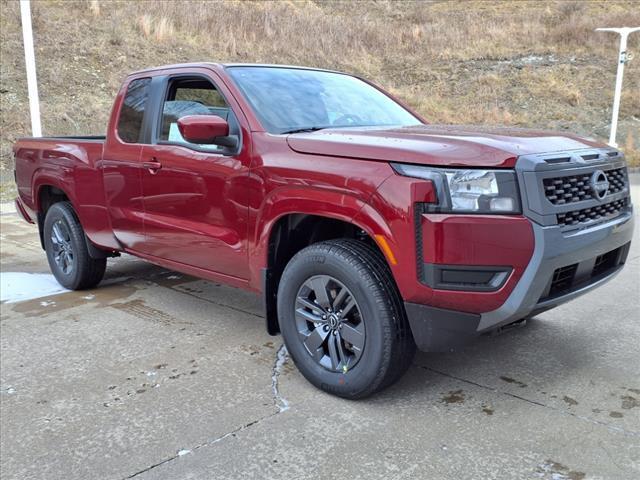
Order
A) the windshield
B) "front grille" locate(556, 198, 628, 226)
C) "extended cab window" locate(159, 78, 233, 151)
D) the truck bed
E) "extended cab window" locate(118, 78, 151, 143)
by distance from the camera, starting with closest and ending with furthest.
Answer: "front grille" locate(556, 198, 628, 226) → the windshield → "extended cab window" locate(159, 78, 233, 151) → "extended cab window" locate(118, 78, 151, 143) → the truck bed

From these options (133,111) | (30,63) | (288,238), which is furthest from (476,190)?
(30,63)

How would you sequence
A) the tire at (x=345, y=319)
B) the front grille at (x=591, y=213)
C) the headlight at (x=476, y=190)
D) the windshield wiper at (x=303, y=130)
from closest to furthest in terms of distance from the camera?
the headlight at (x=476, y=190)
the front grille at (x=591, y=213)
the tire at (x=345, y=319)
the windshield wiper at (x=303, y=130)

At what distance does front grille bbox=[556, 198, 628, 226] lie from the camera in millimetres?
2838

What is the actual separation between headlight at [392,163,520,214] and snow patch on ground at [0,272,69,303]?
406cm

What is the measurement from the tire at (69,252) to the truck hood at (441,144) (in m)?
2.78

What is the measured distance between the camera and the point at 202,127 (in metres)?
3.45

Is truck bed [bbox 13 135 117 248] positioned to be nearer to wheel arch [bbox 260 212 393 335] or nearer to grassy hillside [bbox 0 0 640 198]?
wheel arch [bbox 260 212 393 335]

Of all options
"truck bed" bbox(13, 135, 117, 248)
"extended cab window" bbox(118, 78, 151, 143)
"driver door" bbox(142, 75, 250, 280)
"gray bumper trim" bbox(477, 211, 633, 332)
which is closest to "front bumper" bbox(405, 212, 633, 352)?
"gray bumper trim" bbox(477, 211, 633, 332)

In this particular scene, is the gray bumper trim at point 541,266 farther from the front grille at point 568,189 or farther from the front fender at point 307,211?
the front fender at point 307,211

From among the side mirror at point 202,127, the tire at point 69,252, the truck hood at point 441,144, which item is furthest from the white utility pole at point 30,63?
the truck hood at point 441,144

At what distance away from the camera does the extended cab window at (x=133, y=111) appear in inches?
179

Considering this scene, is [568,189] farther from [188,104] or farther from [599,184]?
[188,104]

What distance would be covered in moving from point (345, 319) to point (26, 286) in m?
3.80

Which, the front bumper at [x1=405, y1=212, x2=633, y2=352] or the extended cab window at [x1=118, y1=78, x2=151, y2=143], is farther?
the extended cab window at [x1=118, y1=78, x2=151, y2=143]
